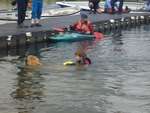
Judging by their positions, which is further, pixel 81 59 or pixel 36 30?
pixel 36 30

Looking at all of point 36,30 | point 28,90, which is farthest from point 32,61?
point 36,30

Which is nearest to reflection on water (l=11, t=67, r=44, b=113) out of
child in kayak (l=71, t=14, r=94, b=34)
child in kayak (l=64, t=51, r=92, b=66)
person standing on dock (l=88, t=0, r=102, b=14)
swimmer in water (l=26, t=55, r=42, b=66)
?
swimmer in water (l=26, t=55, r=42, b=66)

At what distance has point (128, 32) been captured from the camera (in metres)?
27.9

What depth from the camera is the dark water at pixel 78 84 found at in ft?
33.8

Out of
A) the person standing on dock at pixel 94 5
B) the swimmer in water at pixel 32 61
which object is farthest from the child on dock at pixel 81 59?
the person standing on dock at pixel 94 5

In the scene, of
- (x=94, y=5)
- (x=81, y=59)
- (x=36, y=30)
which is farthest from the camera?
(x=94, y=5)

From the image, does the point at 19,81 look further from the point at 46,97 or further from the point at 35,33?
the point at 35,33

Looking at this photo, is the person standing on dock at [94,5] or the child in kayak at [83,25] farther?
the person standing on dock at [94,5]

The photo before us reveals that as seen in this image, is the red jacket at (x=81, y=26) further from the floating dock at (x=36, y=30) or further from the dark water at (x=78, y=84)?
the dark water at (x=78, y=84)

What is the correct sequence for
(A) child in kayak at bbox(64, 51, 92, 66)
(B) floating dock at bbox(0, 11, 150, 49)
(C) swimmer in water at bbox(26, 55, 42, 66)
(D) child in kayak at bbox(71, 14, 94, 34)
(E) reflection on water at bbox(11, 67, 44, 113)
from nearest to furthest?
(E) reflection on water at bbox(11, 67, 44, 113) < (A) child in kayak at bbox(64, 51, 92, 66) < (C) swimmer in water at bbox(26, 55, 42, 66) < (B) floating dock at bbox(0, 11, 150, 49) < (D) child in kayak at bbox(71, 14, 94, 34)

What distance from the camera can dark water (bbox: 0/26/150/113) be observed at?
10312 mm

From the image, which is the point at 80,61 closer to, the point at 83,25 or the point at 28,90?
the point at 28,90

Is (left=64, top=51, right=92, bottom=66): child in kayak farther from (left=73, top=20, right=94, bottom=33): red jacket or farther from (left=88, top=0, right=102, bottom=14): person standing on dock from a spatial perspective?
(left=88, top=0, right=102, bottom=14): person standing on dock

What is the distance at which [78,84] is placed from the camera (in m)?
12.5
